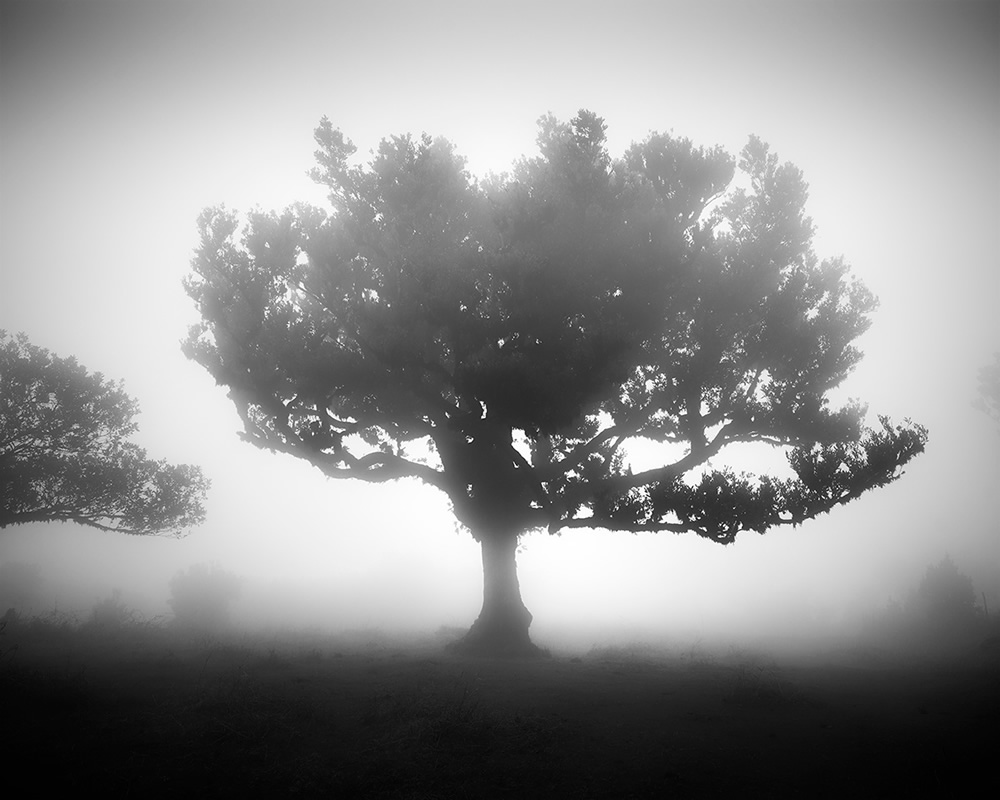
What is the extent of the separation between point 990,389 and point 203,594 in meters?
58.4

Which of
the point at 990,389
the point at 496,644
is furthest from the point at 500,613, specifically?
the point at 990,389

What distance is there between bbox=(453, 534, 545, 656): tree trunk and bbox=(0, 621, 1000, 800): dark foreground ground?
395 centimetres

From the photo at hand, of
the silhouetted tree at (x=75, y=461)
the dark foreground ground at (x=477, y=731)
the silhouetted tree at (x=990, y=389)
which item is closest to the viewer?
the dark foreground ground at (x=477, y=731)

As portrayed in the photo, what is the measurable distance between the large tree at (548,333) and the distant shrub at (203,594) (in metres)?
10.9

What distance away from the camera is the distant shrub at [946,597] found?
22.0 m

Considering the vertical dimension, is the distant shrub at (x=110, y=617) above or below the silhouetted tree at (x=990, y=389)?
below

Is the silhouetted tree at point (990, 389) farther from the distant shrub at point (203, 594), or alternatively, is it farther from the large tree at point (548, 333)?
the distant shrub at point (203, 594)

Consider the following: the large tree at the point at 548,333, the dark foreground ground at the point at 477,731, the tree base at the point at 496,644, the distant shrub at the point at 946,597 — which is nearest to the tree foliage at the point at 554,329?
the large tree at the point at 548,333

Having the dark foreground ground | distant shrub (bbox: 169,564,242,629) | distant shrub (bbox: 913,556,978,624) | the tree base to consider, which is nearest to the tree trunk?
the tree base

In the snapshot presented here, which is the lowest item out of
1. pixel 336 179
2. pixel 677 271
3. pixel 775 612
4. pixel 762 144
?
pixel 775 612

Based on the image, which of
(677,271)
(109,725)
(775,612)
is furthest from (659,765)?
(775,612)

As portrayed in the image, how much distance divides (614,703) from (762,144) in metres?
19.5

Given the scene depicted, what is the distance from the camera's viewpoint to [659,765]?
665 cm

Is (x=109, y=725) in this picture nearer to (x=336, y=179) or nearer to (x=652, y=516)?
(x=652, y=516)
